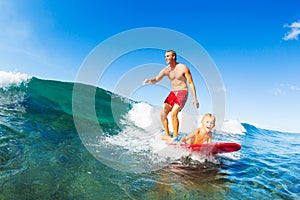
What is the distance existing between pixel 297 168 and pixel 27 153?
7.04 meters

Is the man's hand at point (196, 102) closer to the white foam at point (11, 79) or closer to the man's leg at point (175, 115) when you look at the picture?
the man's leg at point (175, 115)

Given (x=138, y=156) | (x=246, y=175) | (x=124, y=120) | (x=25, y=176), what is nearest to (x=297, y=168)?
(x=246, y=175)

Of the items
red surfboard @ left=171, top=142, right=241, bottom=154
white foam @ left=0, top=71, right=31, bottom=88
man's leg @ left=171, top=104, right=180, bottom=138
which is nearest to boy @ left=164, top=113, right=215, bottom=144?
red surfboard @ left=171, top=142, right=241, bottom=154

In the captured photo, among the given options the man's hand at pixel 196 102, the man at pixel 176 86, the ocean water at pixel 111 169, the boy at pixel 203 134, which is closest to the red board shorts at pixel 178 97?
the man at pixel 176 86

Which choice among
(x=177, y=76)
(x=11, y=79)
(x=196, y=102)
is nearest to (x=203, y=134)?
(x=196, y=102)

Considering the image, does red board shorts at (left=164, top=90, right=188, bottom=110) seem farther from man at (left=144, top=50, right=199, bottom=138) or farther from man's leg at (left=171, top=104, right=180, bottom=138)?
man's leg at (left=171, top=104, right=180, bottom=138)

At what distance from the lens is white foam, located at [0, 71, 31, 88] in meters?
Answer: 12.0

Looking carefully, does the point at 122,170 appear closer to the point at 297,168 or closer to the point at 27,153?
the point at 27,153

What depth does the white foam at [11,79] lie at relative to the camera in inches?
474

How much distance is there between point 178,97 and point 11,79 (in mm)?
10322

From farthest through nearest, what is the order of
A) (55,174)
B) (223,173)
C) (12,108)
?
(12,108) < (223,173) < (55,174)

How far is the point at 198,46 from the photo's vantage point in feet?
→ 24.3

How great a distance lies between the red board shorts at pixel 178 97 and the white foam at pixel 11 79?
9.34 metres

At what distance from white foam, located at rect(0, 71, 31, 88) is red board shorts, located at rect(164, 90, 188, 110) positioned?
934 cm
